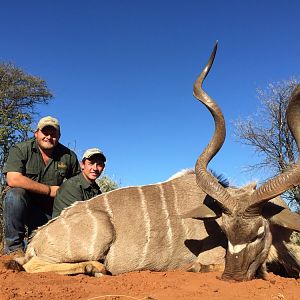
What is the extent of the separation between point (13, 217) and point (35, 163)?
678 millimetres

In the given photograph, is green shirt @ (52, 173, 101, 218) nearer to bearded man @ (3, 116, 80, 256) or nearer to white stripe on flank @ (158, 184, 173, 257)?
bearded man @ (3, 116, 80, 256)

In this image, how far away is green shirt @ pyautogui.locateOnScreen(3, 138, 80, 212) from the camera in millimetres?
4797

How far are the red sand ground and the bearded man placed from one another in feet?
3.18

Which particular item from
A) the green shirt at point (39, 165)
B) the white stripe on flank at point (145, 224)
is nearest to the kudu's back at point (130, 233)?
the white stripe on flank at point (145, 224)

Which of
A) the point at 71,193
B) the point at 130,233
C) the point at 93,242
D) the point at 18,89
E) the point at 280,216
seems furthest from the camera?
the point at 18,89

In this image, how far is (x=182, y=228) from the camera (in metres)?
4.21

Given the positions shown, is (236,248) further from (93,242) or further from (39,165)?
(39,165)

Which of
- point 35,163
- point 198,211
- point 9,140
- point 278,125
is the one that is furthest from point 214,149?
point 278,125

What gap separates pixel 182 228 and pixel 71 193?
3.94 feet

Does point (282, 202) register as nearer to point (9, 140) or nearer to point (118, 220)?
point (118, 220)

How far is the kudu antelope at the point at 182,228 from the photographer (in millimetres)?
3527

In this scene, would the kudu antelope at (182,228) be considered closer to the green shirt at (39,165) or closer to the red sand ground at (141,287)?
the red sand ground at (141,287)

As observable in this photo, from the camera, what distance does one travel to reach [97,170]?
4746 mm

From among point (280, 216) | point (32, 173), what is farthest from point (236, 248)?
point (32, 173)
